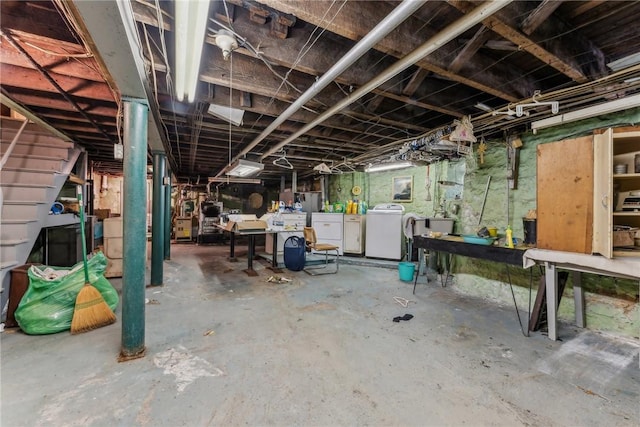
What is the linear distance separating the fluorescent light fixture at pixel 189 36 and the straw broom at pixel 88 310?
5.98ft

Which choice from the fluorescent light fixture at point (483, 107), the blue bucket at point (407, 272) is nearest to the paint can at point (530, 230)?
the fluorescent light fixture at point (483, 107)

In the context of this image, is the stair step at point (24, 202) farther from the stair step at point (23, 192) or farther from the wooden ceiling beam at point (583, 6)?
the wooden ceiling beam at point (583, 6)

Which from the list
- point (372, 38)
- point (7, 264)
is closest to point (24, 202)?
point (7, 264)

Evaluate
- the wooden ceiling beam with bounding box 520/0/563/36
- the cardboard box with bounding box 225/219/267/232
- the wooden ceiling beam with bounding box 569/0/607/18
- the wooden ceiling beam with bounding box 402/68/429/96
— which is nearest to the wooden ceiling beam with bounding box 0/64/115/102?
the cardboard box with bounding box 225/219/267/232

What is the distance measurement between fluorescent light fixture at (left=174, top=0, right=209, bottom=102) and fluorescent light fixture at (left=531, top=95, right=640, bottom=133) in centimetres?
338

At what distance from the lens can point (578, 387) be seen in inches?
68.0

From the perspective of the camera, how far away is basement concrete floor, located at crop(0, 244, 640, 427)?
4.77 feet

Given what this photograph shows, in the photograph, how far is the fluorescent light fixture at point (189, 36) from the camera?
121 cm

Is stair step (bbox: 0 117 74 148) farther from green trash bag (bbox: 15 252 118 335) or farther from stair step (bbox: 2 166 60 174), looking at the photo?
green trash bag (bbox: 15 252 118 335)

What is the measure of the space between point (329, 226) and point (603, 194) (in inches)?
202

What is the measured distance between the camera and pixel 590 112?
248 centimetres

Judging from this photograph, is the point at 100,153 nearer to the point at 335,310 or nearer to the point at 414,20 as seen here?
the point at 335,310

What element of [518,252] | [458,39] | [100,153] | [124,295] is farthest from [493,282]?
[100,153]

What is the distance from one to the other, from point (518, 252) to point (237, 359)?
281 cm
